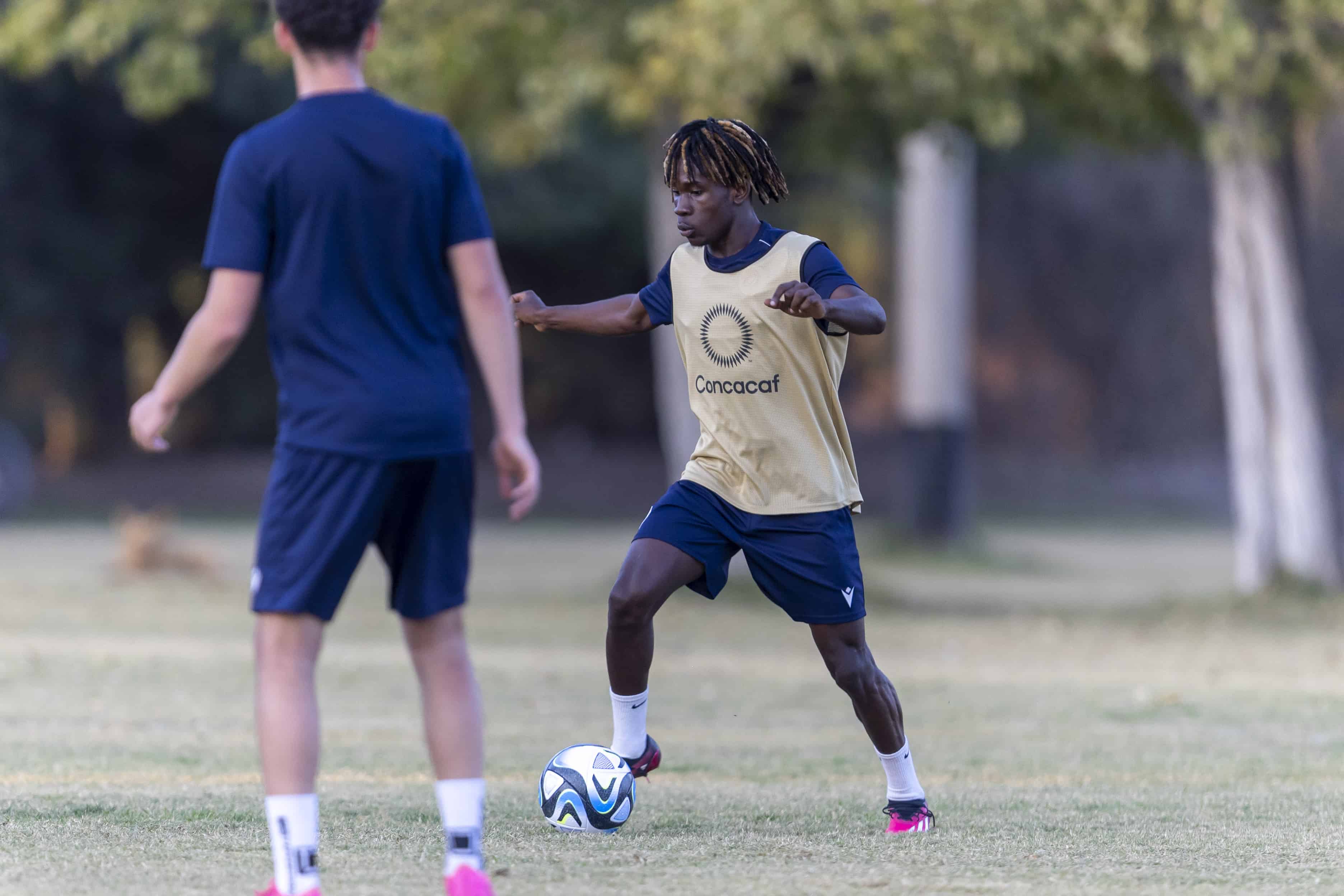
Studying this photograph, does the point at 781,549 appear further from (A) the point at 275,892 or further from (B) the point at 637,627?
(A) the point at 275,892

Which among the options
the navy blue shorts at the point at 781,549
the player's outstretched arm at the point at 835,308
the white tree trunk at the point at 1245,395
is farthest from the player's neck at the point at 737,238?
the white tree trunk at the point at 1245,395

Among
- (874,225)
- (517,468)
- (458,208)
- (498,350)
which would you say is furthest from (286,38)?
(874,225)

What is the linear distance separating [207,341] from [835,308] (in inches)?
72.2

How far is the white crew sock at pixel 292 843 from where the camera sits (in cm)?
392

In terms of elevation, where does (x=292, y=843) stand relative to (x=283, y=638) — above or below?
below

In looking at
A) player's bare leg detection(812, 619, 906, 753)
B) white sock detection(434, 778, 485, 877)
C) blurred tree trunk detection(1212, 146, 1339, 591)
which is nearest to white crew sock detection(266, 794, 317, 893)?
white sock detection(434, 778, 485, 877)

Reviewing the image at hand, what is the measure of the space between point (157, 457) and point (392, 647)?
A: 19.9 metres

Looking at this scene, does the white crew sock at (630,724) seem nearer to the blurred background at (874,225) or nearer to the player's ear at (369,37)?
the player's ear at (369,37)

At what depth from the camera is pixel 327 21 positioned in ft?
12.9

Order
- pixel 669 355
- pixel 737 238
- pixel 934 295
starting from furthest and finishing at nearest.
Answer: pixel 934 295, pixel 669 355, pixel 737 238

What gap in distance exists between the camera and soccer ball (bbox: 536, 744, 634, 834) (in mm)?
5387

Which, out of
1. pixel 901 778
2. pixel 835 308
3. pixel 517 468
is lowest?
pixel 901 778

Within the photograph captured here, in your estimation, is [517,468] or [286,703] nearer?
[286,703]

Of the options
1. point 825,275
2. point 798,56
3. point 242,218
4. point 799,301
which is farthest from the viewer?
point 798,56
